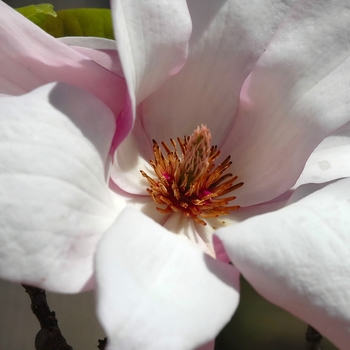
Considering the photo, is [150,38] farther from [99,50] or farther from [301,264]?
[301,264]

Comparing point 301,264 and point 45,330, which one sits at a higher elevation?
point 301,264

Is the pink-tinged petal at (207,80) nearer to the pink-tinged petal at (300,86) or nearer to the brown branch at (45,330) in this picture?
the pink-tinged petal at (300,86)

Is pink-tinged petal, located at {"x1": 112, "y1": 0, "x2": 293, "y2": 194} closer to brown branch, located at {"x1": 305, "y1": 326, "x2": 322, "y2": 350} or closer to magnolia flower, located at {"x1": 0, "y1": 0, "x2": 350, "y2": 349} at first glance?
magnolia flower, located at {"x1": 0, "y1": 0, "x2": 350, "y2": 349}

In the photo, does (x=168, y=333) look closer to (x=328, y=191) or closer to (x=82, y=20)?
(x=328, y=191)

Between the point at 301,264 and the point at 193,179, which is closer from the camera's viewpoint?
the point at 301,264

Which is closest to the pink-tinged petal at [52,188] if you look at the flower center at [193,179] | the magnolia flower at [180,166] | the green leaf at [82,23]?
the magnolia flower at [180,166]

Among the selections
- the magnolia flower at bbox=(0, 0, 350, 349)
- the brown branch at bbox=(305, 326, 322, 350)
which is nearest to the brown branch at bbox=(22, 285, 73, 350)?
the magnolia flower at bbox=(0, 0, 350, 349)

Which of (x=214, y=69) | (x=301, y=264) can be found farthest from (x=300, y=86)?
(x=301, y=264)

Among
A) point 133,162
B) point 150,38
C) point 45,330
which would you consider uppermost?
point 150,38
